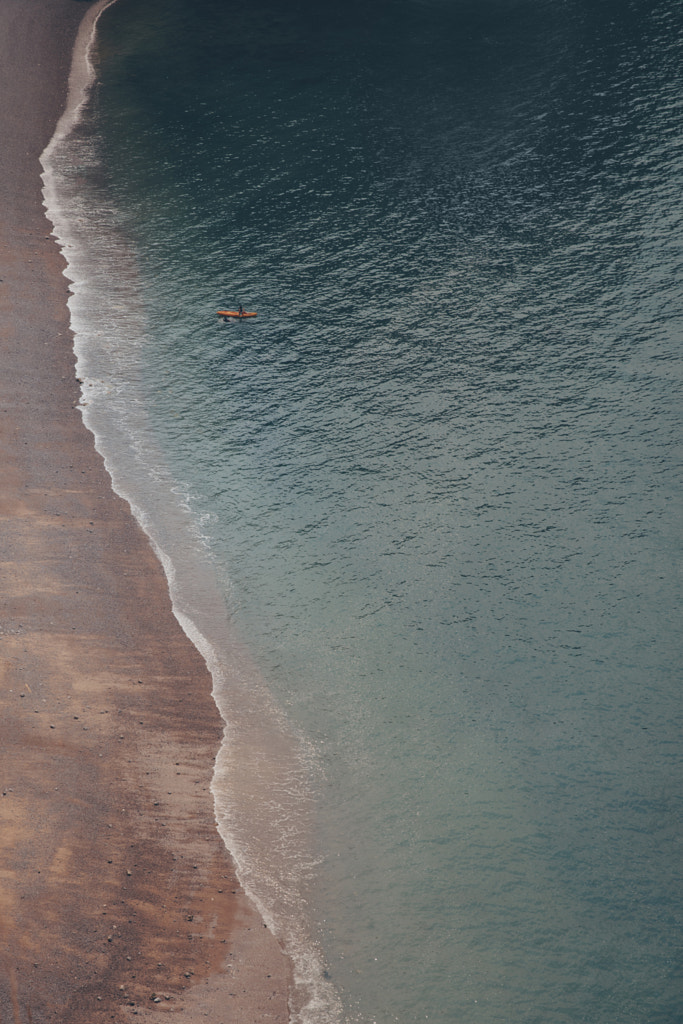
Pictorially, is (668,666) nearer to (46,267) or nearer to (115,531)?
(115,531)

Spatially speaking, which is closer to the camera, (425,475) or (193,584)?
(193,584)

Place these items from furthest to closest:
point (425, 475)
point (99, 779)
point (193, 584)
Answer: point (425, 475)
point (193, 584)
point (99, 779)

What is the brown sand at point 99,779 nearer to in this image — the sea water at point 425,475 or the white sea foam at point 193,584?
the white sea foam at point 193,584

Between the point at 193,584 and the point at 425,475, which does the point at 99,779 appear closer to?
the point at 193,584

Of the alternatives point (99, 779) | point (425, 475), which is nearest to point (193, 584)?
point (99, 779)

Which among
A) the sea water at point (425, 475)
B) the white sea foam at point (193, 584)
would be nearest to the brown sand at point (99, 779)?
the white sea foam at point (193, 584)

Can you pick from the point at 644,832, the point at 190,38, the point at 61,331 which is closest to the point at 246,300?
the point at 61,331
